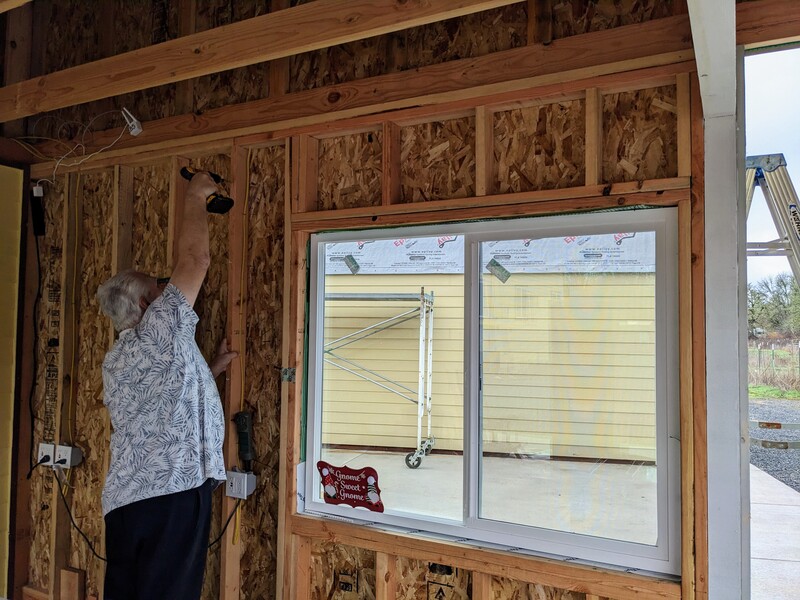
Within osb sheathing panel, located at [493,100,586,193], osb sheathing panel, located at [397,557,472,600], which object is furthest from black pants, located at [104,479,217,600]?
osb sheathing panel, located at [493,100,586,193]

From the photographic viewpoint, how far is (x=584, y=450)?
2.33 m

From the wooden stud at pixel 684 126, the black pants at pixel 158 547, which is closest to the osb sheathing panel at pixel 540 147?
the wooden stud at pixel 684 126

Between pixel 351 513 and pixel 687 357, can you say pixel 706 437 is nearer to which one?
pixel 687 357

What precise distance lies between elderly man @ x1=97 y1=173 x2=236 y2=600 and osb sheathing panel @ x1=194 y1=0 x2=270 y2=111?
35.5 inches

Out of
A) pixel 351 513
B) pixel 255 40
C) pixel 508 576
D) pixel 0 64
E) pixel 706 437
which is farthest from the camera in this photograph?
pixel 0 64

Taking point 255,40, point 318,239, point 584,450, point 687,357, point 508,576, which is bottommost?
point 508,576

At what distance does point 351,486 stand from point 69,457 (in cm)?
179

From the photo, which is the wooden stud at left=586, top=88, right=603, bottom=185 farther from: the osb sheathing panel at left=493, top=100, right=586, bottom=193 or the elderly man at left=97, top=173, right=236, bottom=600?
the elderly man at left=97, top=173, right=236, bottom=600

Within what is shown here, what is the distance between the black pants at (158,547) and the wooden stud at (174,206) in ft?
4.21

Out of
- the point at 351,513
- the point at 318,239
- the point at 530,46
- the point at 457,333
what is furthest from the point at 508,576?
the point at 530,46

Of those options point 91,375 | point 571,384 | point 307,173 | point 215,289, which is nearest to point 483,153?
point 307,173

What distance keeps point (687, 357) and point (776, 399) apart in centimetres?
36

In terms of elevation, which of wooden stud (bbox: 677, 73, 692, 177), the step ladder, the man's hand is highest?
wooden stud (bbox: 677, 73, 692, 177)

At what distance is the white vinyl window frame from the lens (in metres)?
2.15
